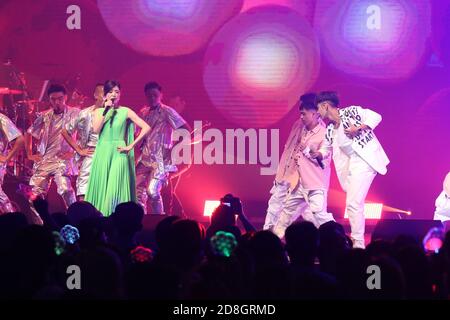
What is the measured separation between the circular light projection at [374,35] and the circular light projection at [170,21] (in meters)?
1.33

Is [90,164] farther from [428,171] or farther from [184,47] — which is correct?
[428,171]

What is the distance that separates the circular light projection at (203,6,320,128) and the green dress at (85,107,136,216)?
1.64 meters

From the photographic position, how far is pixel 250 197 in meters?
11.2

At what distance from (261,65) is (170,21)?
1.38m

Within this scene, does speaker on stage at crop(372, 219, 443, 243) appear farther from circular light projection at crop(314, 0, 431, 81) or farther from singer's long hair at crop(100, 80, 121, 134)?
singer's long hair at crop(100, 80, 121, 134)

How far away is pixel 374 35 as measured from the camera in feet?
36.0

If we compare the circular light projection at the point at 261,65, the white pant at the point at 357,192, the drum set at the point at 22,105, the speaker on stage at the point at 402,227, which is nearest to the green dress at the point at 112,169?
the drum set at the point at 22,105

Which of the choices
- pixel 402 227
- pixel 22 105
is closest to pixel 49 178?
pixel 22 105

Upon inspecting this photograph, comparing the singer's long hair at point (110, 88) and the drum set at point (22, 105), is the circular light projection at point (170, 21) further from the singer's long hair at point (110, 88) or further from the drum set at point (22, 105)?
the singer's long hair at point (110, 88)

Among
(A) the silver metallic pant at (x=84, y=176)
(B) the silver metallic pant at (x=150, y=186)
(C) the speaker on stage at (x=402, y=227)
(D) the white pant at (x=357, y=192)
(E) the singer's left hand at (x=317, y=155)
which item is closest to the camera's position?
(C) the speaker on stage at (x=402, y=227)

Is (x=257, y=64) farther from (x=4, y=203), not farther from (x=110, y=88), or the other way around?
(x=4, y=203)

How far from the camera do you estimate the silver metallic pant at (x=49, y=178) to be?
1077cm

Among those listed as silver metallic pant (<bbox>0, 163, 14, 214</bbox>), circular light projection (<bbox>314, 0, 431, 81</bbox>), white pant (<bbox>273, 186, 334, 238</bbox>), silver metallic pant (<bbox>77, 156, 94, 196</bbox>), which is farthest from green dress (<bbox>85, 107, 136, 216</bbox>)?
circular light projection (<bbox>314, 0, 431, 81</bbox>)
